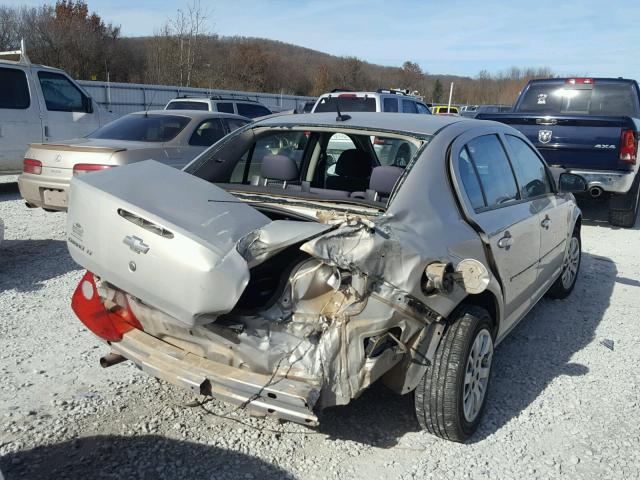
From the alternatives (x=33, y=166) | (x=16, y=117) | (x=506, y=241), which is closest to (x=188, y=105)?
(x=16, y=117)

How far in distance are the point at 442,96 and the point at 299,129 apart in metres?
72.7

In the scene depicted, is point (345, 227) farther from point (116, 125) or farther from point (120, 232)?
point (116, 125)

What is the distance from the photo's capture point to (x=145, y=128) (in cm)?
796

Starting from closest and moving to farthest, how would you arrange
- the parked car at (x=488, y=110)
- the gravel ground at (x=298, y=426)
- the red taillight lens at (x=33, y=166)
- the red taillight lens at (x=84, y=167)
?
the gravel ground at (x=298, y=426) → the red taillight lens at (x=84, y=167) → the red taillight lens at (x=33, y=166) → the parked car at (x=488, y=110)

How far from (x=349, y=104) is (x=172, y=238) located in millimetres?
9330

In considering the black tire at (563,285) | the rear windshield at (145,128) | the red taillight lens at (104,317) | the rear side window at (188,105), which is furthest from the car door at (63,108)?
the black tire at (563,285)

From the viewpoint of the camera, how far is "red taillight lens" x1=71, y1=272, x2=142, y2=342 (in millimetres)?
3064

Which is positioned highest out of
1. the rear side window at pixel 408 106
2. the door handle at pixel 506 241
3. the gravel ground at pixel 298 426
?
the rear side window at pixel 408 106

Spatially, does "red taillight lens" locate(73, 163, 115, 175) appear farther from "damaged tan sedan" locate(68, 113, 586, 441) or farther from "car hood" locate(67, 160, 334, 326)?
"car hood" locate(67, 160, 334, 326)

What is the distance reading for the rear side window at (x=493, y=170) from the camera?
11.6ft

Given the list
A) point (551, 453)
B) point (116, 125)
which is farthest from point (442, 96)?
point (551, 453)

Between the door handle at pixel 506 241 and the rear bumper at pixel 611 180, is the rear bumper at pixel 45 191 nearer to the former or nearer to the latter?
the door handle at pixel 506 241

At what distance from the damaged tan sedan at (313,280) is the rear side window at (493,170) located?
22 mm

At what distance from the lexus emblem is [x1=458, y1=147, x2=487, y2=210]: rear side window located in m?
5.55
